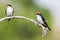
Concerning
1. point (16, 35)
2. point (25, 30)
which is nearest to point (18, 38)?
point (16, 35)

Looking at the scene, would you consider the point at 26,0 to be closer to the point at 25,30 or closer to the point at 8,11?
the point at 25,30

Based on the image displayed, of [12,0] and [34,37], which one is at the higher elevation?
[12,0]

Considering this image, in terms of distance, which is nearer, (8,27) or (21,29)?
(8,27)

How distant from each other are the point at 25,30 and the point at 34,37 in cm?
124

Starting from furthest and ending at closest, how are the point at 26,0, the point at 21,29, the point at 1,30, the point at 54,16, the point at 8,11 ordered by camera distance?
the point at 26,0
the point at 54,16
the point at 21,29
the point at 1,30
the point at 8,11

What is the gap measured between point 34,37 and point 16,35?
0.86 meters

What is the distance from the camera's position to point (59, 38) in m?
16.0

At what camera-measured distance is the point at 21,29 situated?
1917cm

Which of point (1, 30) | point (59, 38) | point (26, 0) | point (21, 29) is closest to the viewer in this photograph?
point (59, 38)

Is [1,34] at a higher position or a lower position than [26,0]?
lower

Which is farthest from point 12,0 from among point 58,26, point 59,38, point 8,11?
point 8,11

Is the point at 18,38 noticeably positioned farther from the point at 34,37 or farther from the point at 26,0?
the point at 26,0

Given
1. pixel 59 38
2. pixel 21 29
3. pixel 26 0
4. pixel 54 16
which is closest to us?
pixel 59 38

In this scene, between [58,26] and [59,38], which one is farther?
[58,26]
